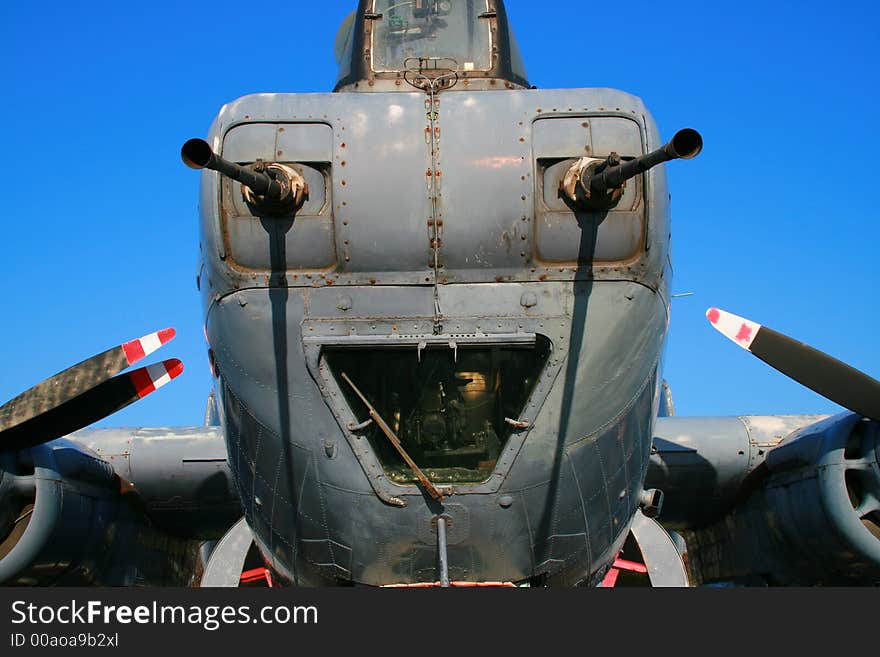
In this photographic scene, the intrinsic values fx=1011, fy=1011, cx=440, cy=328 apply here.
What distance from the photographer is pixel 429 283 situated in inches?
261

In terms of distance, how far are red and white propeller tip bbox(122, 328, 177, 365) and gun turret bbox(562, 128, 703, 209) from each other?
3974 millimetres

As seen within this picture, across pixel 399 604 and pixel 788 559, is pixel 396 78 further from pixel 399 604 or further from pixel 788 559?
pixel 788 559

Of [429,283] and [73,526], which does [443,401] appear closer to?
[429,283]

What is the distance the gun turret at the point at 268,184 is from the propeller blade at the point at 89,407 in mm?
2893

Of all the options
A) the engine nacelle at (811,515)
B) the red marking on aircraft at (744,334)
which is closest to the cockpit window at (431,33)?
the red marking on aircraft at (744,334)

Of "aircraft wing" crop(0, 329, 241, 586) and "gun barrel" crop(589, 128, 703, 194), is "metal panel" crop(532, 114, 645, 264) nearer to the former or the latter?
"gun barrel" crop(589, 128, 703, 194)

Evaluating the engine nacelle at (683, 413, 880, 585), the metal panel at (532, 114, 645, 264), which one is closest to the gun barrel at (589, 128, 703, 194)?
the metal panel at (532, 114, 645, 264)

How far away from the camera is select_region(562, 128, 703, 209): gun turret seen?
239 inches

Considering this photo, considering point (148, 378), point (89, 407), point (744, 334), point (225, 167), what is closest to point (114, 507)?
point (89, 407)

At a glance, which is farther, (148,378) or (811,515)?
(811,515)

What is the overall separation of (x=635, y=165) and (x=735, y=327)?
8.47 ft

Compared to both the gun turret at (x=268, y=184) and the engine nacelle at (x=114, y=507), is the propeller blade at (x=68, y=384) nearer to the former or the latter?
the engine nacelle at (x=114, y=507)

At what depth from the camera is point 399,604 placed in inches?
182

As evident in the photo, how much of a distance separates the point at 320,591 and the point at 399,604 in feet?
1.33
